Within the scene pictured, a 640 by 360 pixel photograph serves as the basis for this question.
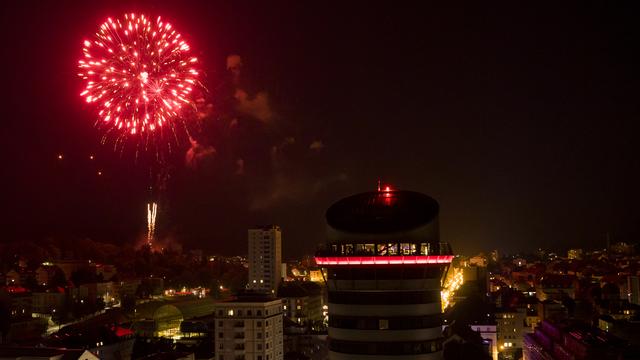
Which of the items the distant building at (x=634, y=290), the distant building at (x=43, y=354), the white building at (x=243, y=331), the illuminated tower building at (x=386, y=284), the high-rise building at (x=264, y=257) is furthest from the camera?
the high-rise building at (x=264, y=257)

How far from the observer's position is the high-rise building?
432ft

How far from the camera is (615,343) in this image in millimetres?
65812

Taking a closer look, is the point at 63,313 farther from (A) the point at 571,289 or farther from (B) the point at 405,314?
(A) the point at 571,289

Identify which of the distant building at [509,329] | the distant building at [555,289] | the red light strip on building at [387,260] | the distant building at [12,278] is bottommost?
the distant building at [509,329]

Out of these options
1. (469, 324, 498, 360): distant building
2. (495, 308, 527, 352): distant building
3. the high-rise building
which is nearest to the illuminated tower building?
(469, 324, 498, 360): distant building

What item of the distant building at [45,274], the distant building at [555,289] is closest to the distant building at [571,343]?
the distant building at [555,289]

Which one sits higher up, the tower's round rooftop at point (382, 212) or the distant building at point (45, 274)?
the tower's round rooftop at point (382, 212)

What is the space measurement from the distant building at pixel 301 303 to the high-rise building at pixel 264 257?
5893mm

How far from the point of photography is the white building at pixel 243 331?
65.2m

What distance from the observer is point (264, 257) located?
438 ft

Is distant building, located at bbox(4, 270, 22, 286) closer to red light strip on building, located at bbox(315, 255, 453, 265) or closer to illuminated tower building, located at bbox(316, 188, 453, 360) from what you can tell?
illuminated tower building, located at bbox(316, 188, 453, 360)

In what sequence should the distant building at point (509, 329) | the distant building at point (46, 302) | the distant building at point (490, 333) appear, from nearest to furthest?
the distant building at point (490, 333), the distant building at point (509, 329), the distant building at point (46, 302)

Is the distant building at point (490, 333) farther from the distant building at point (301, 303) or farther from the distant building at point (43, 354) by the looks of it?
the distant building at point (43, 354)

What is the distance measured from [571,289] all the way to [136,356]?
94.8 m
